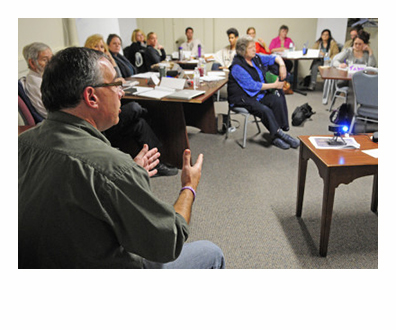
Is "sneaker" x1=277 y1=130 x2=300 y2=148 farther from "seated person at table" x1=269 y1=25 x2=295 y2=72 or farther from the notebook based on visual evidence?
"seated person at table" x1=269 y1=25 x2=295 y2=72

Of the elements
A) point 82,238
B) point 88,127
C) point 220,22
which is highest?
point 220,22

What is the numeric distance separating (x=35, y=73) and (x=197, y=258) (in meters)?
2.28

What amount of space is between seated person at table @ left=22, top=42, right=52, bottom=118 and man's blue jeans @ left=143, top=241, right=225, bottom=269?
6.46 ft

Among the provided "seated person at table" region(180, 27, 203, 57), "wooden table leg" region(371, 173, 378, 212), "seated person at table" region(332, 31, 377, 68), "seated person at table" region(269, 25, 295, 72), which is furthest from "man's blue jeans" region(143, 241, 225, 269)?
"seated person at table" region(180, 27, 203, 57)

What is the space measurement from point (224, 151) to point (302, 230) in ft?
5.21

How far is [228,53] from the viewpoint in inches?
217

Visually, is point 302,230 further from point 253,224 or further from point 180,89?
point 180,89

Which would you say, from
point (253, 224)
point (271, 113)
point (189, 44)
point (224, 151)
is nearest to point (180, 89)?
point (224, 151)

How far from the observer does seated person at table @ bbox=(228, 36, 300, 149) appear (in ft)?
11.5

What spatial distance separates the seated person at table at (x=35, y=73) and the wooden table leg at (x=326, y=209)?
219 cm

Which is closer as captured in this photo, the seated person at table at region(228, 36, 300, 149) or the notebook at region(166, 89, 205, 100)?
the notebook at region(166, 89, 205, 100)

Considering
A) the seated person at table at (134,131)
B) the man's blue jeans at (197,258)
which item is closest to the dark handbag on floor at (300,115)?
the seated person at table at (134,131)

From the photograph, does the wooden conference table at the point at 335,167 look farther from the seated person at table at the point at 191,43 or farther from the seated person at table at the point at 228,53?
the seated person at table at the point at 191,43

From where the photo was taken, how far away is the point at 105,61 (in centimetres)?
100
